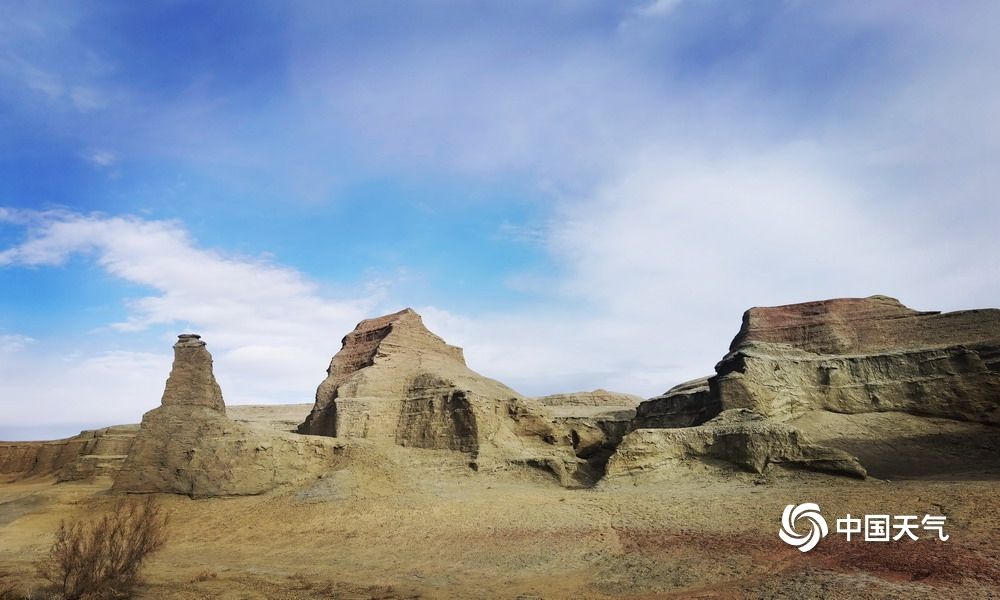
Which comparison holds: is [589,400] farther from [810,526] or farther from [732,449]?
[810,526]

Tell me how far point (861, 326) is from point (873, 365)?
438cm

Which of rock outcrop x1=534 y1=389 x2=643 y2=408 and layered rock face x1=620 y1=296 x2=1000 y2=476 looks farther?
rock outcrop x1=534 y1=389 x2=643 y2=408

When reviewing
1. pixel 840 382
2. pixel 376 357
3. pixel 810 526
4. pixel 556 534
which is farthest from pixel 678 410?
pixel 810 526

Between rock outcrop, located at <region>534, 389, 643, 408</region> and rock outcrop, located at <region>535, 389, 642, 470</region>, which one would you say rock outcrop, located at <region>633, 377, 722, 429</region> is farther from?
rock outcrop, located at <region>534, 389, 643, 408</region>

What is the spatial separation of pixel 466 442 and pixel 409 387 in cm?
581

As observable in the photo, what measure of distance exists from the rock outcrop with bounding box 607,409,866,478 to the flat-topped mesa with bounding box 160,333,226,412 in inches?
686

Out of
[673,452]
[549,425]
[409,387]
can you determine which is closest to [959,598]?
[673,452]

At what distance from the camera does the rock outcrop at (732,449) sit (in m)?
19.5

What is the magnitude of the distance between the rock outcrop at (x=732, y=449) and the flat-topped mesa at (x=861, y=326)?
14.6 meters

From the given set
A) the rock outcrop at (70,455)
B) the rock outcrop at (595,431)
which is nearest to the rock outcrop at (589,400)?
the rock outcrop at (595,431)

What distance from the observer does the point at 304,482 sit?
76.2ft

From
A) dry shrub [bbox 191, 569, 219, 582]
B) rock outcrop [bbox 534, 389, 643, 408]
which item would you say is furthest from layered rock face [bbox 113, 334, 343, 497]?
rock outcrop [bbox 534, 389, 643, 408]

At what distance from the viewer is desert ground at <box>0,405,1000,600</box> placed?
10.4 meters

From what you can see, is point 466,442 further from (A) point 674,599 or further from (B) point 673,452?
(A) point 674,599
